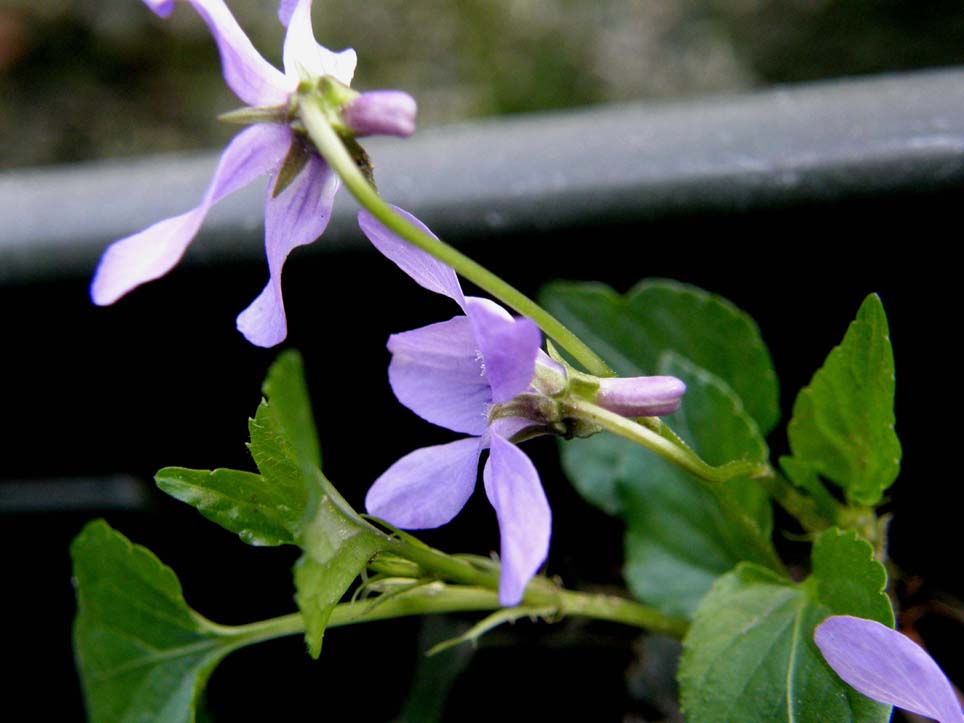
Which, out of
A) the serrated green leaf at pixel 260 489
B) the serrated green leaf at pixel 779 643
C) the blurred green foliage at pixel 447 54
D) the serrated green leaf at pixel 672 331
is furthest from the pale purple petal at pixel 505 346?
the blurred green foliage at pixel 447 54

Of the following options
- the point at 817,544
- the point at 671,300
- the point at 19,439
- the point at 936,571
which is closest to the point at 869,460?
the point at 817,544

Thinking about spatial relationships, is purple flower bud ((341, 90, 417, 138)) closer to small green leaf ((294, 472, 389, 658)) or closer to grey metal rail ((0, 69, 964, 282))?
small green leaf ((294, 472, 389, 658))

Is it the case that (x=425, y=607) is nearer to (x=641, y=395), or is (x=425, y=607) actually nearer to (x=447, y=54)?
(x=641, y=395)

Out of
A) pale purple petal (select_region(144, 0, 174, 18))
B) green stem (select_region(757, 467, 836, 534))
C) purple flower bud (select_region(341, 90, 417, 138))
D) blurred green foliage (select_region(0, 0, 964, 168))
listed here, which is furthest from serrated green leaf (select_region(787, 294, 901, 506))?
blurred green foliage (select_region(0, 0, 964, 168))

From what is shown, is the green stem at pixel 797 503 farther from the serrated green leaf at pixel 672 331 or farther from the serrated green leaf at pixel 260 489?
the serrated green leaf at pixel 260 489

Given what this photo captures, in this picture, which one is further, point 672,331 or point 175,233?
point 672,331

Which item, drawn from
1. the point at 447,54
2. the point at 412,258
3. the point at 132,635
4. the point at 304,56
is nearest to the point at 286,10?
the point at 304,56

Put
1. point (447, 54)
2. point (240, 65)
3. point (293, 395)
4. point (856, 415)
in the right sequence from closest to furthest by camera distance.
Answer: point (293, 395)
point (240, 65)
point (856, 415)
point (447, 54)
